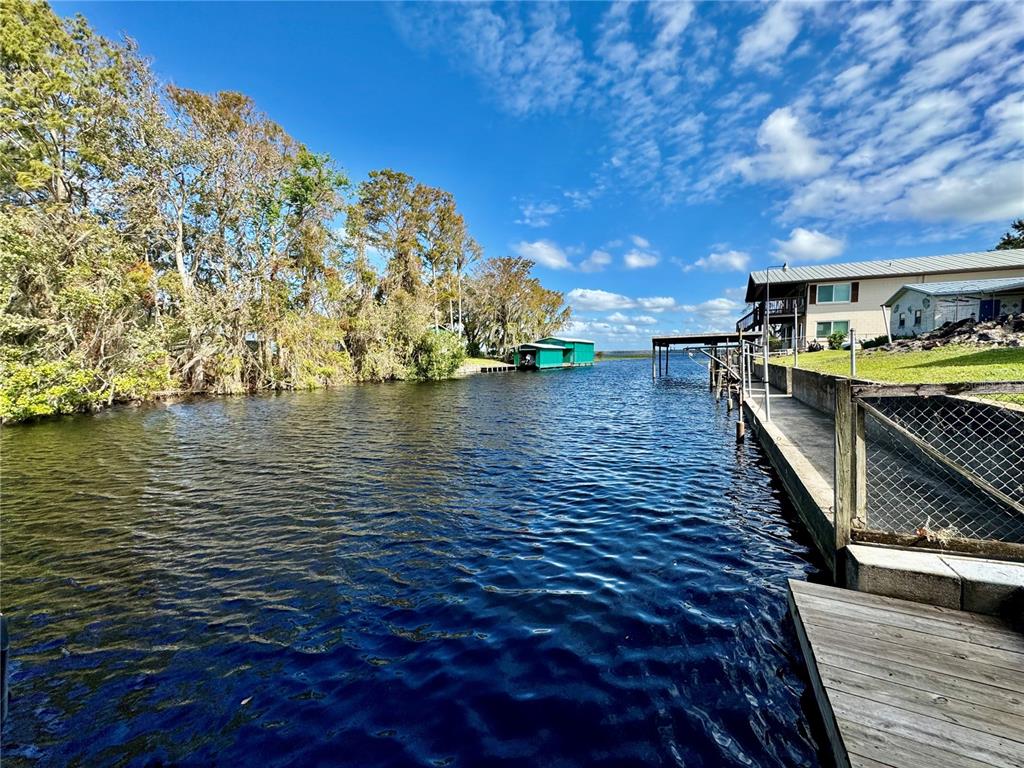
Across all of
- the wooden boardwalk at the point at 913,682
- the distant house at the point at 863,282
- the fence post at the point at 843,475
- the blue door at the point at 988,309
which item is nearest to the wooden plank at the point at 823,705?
the wooden boardwalk at the point at 913,682

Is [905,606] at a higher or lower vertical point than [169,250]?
lower

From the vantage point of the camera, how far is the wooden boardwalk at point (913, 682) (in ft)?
7.83

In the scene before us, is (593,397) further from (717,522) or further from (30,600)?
(30,600)

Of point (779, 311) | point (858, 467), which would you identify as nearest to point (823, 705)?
point (858, 467)

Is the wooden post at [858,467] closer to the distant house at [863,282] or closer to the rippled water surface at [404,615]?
the rippled water surface at [404,615]

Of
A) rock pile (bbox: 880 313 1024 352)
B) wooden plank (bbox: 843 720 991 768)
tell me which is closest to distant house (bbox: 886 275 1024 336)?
rock pile (bbox: 880 313 1024 352)

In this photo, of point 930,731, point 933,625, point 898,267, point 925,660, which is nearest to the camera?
point 930,731

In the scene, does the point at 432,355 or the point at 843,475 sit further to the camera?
the point at 432,355

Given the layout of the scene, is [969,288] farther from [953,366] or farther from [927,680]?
[927,680]

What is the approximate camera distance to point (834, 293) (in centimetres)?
3797

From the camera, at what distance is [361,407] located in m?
22.8

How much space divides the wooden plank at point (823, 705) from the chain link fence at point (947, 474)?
1271mm

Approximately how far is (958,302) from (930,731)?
32936mm

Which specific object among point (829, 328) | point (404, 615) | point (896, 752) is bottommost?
point (404, 615)
